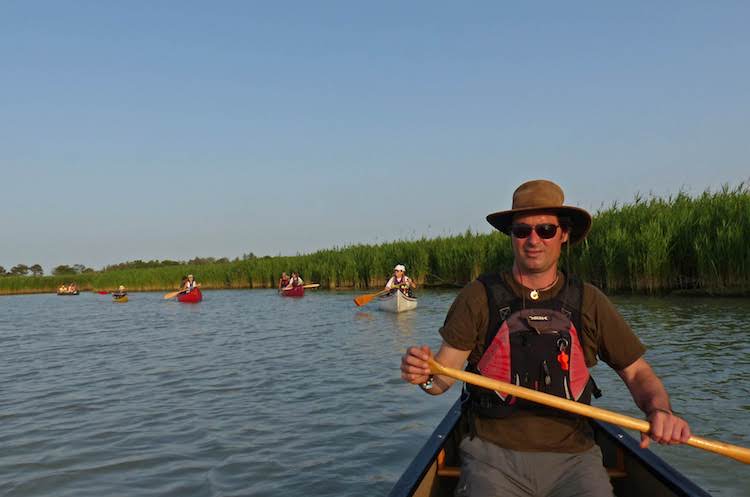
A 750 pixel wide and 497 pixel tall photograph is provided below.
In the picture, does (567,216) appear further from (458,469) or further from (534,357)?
(458,469)

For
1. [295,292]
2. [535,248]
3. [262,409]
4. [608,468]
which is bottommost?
[262,409]

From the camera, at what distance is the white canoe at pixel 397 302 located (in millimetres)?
16953

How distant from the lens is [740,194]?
15641 mm

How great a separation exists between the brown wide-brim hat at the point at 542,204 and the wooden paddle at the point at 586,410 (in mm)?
857

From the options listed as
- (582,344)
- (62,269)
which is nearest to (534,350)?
(582,344)

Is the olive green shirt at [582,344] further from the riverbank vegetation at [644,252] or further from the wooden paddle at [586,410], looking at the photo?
the riverbank vegetation at [644,252]

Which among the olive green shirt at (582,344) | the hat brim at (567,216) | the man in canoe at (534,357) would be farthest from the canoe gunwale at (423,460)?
the hat brim at (567,216)

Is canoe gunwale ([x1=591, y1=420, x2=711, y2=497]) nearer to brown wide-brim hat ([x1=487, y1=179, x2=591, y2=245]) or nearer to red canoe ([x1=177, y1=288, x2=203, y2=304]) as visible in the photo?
brown wide-brim hat ([x1=487, y1=179, x2=591, y2=245])

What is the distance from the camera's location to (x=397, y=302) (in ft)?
55.6

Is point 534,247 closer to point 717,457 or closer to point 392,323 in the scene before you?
point 717,457

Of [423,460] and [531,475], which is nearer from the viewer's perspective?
[531,475]

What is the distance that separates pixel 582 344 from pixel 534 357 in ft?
0.87

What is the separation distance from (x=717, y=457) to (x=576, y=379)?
2.70 meters

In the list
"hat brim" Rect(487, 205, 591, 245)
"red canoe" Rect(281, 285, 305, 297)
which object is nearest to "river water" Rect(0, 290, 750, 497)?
"hat brim" Rect(487, 205, 591, 245)
